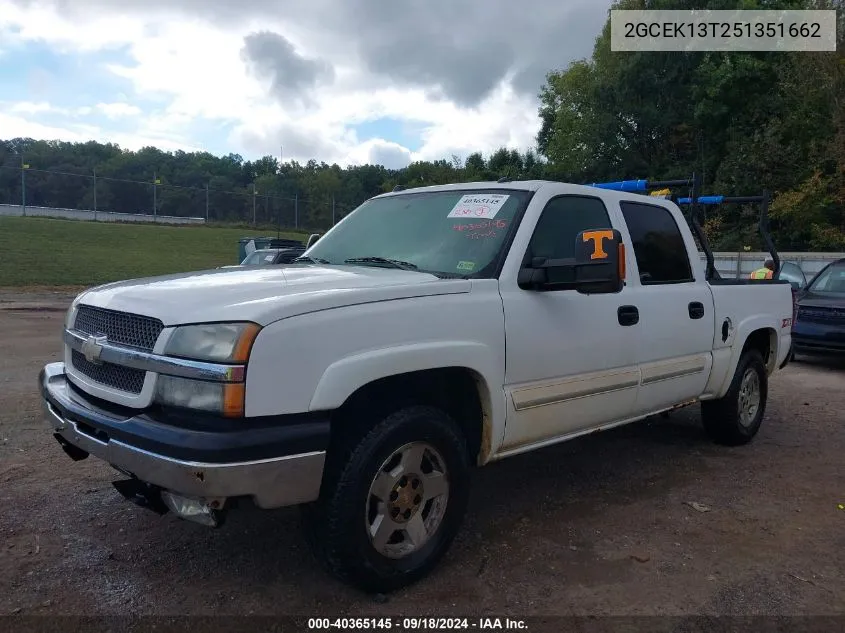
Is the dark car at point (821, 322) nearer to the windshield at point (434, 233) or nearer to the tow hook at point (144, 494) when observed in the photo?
the windshield at point (434, 233)

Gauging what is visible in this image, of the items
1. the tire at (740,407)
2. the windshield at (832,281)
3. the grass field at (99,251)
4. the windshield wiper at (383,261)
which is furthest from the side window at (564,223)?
the grass field at (99,251)

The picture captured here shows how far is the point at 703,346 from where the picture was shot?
4.94m

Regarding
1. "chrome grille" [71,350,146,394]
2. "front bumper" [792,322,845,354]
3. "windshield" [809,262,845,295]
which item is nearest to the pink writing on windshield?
"chrome grille" [71,350,146,394]

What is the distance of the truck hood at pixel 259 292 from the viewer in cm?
272

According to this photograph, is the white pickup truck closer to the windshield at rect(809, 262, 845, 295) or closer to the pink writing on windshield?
the pink writing on windshield

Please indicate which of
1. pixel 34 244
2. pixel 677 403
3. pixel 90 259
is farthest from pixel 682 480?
pixel 34 244

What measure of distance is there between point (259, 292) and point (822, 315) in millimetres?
9515

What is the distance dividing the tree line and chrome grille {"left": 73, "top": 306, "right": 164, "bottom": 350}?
14279mm

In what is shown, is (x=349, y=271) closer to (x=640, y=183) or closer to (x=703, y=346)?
(x=703, y=346)

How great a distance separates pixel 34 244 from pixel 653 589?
28.8 meters

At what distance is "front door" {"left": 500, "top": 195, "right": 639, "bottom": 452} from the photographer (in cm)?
354

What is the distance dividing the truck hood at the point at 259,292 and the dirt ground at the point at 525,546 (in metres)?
1.26

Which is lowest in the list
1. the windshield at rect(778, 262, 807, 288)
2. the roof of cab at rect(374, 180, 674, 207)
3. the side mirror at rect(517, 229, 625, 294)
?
the windshield at rect(778, 262, 807, 288)

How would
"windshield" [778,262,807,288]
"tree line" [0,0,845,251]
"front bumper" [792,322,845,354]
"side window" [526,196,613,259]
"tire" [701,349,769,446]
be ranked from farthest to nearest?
"tree line" [0,0,845,251] → "windshield" [778,262,807,288] → "front bumper" [792,322,845,354] → "tire" [701,349,769,446] → "side window" [526,196,613,259]
